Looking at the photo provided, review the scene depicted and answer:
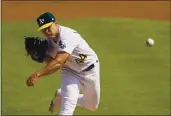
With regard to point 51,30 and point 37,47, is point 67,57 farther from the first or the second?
point 37,47

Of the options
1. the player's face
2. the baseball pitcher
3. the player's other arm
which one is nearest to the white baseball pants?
the baseball pitcher

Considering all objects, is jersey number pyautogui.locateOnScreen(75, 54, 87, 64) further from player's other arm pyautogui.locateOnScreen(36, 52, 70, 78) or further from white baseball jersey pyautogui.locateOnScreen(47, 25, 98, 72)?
player's other arm pyautogui.locateOnScreen(36, 52, 70, 78)

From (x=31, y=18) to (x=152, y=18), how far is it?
4.61 metres

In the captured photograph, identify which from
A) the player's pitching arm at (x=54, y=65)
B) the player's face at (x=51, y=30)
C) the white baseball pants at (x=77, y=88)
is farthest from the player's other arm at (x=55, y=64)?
the white baseball pants at (x=77, y=88)

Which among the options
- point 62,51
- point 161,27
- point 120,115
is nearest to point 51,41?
point 62,51

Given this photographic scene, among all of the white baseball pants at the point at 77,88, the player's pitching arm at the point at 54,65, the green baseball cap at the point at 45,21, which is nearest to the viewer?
the player's pitching arm at the point at 54,65

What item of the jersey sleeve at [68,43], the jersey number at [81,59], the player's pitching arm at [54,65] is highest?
the jersey sleeve at [68,43]

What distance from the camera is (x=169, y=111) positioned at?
37.5 feet

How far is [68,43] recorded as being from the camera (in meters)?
7.76

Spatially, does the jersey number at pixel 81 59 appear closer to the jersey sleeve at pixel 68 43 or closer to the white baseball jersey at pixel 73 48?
the white baseball jersey at pixel 73 48

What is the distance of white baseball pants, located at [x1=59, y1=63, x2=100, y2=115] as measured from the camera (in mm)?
7965

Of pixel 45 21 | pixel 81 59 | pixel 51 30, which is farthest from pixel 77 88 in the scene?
pixel 45 21

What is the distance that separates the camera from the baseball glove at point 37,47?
8.05 meters

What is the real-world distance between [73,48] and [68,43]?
11cm
